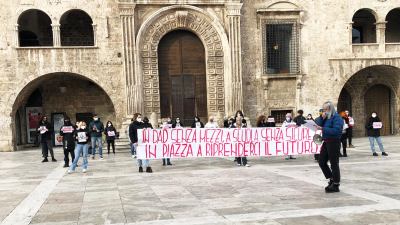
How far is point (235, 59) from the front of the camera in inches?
939

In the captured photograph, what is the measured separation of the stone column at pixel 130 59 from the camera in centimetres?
2278

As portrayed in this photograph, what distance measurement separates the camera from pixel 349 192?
28.7 ft

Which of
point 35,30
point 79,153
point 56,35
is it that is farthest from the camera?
point 35,30

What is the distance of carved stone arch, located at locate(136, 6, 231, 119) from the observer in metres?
23.3

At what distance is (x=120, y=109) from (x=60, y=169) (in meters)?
9.23

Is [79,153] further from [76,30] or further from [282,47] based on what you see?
[282,47]

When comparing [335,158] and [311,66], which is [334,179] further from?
[311,66]

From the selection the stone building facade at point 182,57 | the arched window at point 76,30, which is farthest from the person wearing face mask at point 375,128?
the arched window at point 76,30

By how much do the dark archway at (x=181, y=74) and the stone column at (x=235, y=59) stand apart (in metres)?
1.68

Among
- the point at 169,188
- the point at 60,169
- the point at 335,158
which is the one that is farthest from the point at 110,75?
the point at 335,158

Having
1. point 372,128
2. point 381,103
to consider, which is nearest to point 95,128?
point 372,128

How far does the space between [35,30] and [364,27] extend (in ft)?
68.4

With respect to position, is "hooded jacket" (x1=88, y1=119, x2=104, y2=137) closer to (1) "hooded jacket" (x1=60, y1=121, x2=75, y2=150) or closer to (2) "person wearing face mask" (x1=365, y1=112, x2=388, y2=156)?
(1) "hooded jacket" (x1=60, y1=121, x2=75, y2=150)

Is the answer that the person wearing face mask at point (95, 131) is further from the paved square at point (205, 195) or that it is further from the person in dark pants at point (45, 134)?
the paved square at point (205, 195)
